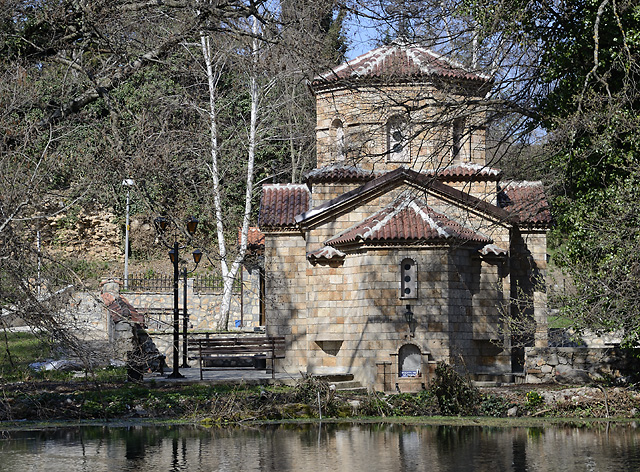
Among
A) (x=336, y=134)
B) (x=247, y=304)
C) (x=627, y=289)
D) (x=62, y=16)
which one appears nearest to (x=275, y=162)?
(x=247, y=304)

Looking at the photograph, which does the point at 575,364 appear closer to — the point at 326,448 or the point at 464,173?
the point at 464,173

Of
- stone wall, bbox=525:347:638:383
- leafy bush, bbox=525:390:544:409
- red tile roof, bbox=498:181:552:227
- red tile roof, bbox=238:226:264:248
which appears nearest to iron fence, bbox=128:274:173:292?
red tile roof, bbox=238:226:264:248

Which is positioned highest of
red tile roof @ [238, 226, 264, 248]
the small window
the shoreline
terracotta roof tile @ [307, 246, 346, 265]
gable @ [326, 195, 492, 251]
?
red tile roof @ [238, 226, 264, 248]

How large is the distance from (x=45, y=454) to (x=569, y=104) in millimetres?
11334

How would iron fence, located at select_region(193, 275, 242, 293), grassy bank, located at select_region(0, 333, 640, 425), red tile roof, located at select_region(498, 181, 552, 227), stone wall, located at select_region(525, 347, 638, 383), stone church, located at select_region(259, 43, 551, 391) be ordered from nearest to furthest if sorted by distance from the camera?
1. grassy bank, located at select_region(0, 333, 640, 425)
2. stone wall, located at select_region(525, 347, 638, 383)
3. stone church, located at select_region(259, 43, 551, 391)
4. red tile roof, located at select_region(498, 181, 552, 227)
5. iron fence, located at select_region(193, 275, 242, 293)

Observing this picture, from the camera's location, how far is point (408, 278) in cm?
2000

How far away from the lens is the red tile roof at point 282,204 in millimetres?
22528

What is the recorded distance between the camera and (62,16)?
1008 centimetres

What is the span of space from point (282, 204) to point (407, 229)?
16.0ft

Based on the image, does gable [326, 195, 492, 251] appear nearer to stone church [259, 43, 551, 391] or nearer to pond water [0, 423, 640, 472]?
stone church [259, 43, 551, 391]

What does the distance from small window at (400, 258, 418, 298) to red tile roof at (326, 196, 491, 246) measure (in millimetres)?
635

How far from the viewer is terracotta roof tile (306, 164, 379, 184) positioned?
22531 millimetres

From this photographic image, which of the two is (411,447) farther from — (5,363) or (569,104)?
(5,363)

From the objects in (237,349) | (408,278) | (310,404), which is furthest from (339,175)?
(310,404)
